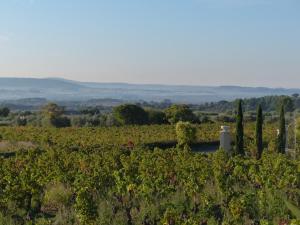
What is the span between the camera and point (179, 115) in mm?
55688

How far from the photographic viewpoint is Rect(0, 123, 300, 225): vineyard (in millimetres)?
13336

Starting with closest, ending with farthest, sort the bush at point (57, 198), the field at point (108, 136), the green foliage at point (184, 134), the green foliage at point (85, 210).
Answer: the green foliage at point (85, 210) → the bush at point (57, 198) → the green foliage at point (184, 134) → the field at point (108, 136)

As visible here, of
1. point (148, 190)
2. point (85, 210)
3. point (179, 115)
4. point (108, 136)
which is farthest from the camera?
point (179, 115)

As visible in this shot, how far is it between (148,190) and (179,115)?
41.0m

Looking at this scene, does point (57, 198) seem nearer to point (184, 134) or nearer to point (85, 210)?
point (85, 210)

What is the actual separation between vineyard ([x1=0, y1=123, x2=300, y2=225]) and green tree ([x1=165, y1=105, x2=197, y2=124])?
31758mm

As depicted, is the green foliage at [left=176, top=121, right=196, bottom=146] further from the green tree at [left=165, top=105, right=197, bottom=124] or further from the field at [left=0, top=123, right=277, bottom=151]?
the green tree at [left=165, top=105, right=197, bottom=124]

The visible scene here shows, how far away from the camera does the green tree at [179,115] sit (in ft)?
181

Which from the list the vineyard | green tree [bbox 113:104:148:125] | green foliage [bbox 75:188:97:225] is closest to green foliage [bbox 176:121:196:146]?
the vineyard

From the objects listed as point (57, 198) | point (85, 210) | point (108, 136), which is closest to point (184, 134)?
point (108, 136)

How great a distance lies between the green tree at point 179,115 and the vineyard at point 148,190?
31758 millimetres

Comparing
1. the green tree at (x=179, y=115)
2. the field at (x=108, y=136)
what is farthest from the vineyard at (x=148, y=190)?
the green tree at (x=179, y=115)

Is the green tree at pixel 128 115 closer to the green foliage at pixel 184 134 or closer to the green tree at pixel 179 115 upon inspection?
the green tree at pixel 179 115

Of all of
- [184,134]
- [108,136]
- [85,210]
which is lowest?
[108,136]
